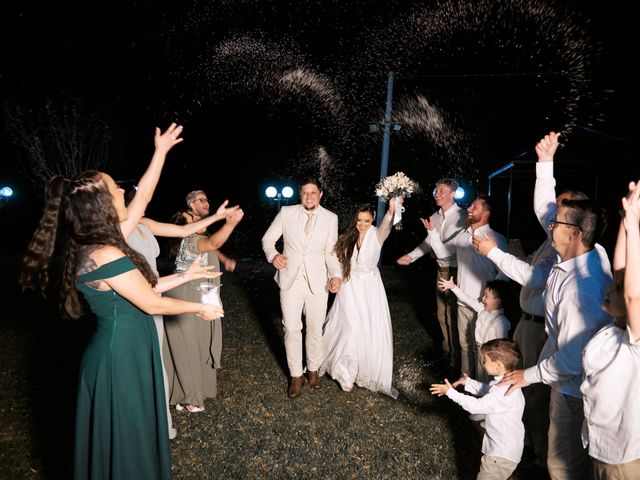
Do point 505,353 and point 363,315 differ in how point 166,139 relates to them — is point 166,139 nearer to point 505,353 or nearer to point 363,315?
point 505,353

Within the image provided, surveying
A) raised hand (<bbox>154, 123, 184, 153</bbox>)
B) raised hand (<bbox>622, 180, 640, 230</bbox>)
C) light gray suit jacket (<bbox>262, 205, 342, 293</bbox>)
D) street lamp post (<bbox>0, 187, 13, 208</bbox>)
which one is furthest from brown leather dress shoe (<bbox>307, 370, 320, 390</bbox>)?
street lamp post (<bbox>0, 187, 13, 208</bbox>)

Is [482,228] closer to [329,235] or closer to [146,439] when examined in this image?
[329,235]

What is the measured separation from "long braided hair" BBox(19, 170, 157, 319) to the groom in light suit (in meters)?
2.87

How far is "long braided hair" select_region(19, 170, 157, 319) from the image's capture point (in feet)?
8.89

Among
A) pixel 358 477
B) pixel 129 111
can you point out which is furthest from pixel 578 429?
pixel 129 111

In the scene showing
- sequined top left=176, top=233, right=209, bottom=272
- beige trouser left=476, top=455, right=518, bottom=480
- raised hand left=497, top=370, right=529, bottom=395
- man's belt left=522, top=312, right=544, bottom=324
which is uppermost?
→ sequined top left=176, top=233, right=209, bottom=272

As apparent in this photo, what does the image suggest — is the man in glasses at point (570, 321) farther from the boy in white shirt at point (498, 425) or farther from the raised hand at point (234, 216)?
the raised hand at point (234, 216)

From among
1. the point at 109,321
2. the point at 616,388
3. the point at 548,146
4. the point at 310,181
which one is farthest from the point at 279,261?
the point at 616,388

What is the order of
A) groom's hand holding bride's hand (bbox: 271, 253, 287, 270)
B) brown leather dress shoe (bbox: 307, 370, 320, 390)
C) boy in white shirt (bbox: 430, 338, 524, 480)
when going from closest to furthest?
boy in white shirt (bbox: 430, 338, 524, 480) → groom's hand holding bride's hand (bbox: 271, 253, 287, 270) → brown leather dress shoe (bbox: 307, 370, 320, 390)

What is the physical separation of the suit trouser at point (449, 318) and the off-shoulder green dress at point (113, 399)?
14.3ft

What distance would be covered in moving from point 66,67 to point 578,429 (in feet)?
76.1

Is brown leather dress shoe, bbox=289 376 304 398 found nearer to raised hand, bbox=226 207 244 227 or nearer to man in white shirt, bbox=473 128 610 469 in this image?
raised hand, bbox=226 207 244 227

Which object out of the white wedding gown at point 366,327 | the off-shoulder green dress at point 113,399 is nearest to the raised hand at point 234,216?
the off-shoulder green dress at point 113,399

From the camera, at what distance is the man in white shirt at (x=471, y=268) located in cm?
554
